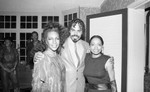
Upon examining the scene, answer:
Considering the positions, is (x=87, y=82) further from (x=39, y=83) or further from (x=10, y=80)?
(x=10, y=80)

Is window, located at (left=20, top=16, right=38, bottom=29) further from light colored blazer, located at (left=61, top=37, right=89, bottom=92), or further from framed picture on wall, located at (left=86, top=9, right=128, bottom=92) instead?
light colored blazer, located at (left=61, top=37, right=89, bottom=92)

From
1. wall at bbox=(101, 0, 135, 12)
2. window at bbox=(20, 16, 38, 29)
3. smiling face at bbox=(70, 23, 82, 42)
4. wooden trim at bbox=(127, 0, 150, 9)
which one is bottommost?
smiling face at bbox=(70, 23, 82, 42)

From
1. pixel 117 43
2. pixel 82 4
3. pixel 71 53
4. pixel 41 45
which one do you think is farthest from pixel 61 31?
pixel 82 4

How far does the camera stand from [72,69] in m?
2.50

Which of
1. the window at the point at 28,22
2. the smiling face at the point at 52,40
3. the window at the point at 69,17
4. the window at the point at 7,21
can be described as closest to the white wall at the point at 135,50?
the smiling face at the point at 52,40

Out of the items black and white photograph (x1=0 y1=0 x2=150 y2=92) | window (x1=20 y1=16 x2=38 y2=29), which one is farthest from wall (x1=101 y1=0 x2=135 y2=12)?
window (x1=20 y1=16 x2=38 y2=29)

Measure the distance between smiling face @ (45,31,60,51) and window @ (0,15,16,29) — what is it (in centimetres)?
606

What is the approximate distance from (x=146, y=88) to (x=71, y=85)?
1.62 meters

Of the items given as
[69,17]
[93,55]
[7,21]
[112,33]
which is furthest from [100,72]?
[7,21]

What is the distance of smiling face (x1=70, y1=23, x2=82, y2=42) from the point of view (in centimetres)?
248

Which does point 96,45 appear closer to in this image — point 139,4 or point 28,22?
point 139,4

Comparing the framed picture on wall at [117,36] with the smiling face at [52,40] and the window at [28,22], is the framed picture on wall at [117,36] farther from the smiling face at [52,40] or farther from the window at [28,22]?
the window at [28,22]

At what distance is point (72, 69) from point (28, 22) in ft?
18.8

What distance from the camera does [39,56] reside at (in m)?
2.07
